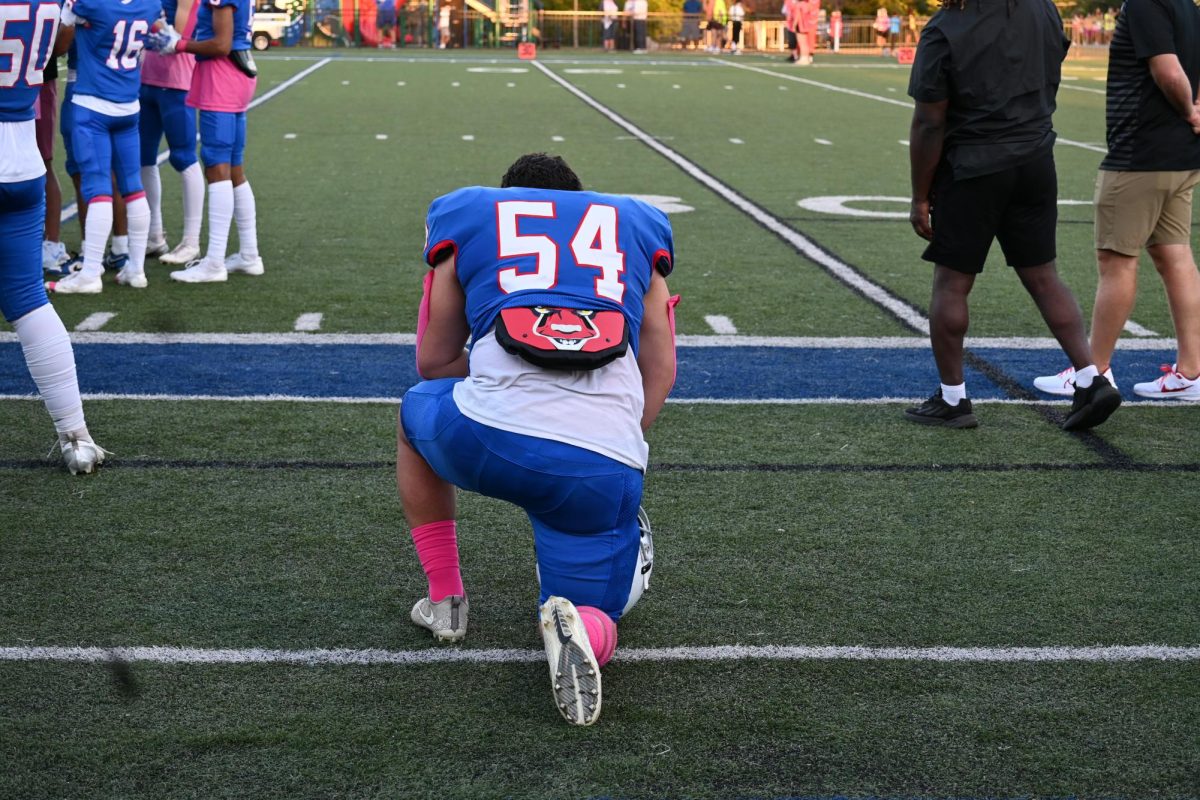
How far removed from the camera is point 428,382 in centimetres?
380

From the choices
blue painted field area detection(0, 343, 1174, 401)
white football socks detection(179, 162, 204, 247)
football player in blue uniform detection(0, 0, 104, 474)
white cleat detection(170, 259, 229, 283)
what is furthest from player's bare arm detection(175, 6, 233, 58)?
football player in blue uniform detection(0, 0, 104, 474)

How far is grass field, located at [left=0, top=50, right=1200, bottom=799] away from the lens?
3275 mm

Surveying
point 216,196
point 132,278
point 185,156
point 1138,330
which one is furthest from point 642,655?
point 185,156

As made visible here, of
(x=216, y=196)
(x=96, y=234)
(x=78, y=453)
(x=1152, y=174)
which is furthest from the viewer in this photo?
(x=216, y=196)

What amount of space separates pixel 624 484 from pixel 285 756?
3.30 ft

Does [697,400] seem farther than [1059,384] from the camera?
No

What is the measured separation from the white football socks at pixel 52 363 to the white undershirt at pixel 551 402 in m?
2.13

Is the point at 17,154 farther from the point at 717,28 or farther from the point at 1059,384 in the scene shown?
the point at 717,28

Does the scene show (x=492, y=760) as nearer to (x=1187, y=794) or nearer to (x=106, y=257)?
(x=1187, y=794)

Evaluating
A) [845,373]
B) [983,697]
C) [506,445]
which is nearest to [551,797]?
[506,445]

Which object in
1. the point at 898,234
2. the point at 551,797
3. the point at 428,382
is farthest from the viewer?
the point at 898,234

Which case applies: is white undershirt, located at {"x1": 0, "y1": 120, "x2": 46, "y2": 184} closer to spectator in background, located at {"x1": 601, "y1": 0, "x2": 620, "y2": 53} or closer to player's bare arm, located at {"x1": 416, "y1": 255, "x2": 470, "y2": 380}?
player's bare arm, located at {"x1": 416, "y1": 255, "x2": 470, "y2": 380}

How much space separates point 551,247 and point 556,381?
0.33 m

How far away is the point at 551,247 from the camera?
3592 millimetres
